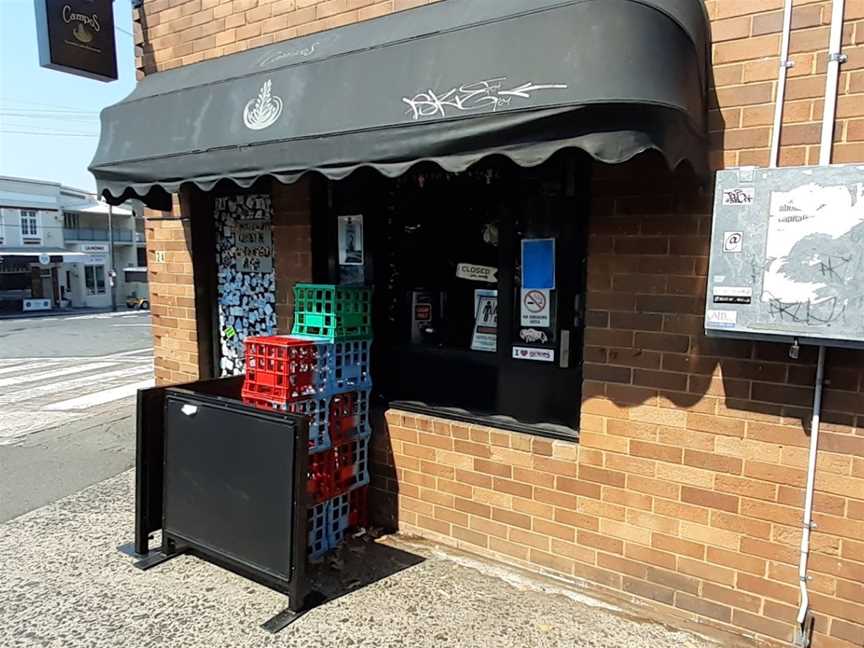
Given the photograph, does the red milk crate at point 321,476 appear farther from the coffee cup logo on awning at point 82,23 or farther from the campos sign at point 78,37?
the coffee cup logo on awning at point 82,23

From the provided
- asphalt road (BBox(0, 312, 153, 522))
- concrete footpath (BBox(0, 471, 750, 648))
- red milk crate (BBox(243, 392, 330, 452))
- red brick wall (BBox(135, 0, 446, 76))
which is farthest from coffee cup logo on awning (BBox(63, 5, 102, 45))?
concrete footpath (BBox(0, 471, 750, 648))

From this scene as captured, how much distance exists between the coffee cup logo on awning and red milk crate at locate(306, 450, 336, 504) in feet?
12.6

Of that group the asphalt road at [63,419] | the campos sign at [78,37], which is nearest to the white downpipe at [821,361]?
the campos sign at [78,37]

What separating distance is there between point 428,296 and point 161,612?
2.48 metres

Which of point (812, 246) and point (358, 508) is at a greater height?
point (812, 246)

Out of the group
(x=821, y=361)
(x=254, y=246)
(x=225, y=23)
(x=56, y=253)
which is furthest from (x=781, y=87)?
(x=56, y=253)

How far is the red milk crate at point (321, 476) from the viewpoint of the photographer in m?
3.49

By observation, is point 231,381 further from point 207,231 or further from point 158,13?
point 158,13

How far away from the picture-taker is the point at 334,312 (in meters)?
3.65

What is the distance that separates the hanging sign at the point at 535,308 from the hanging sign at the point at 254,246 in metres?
2.15

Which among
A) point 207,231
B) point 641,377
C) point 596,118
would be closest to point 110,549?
point 207,231

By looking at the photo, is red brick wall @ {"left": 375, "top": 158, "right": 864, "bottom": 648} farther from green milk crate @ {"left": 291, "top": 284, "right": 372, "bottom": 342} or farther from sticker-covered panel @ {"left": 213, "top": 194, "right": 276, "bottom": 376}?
sticker-covered panel @ {"left": 213, "top": 194, "right": 276, "bottom": 376}

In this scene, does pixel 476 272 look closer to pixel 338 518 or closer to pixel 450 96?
pixel 450 96

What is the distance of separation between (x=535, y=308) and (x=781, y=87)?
5.40 ft
